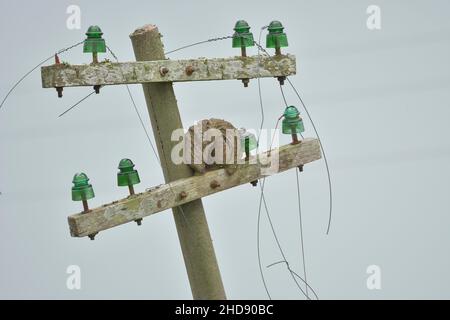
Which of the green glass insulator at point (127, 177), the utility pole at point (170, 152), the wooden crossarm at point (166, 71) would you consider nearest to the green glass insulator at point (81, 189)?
the utility pole at point (170, 152)

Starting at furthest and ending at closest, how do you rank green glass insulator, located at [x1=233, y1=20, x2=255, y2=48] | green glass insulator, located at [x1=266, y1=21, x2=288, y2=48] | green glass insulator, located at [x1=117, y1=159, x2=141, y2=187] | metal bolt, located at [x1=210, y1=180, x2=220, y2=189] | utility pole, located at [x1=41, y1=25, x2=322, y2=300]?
1. green glass insulator, located at [x1=266, y1=21, x2=288, y2=48]
2. green glass insulator, located at [x1=233, y1=20, x2=255, y2=48]
3. metal bolt, located at [x1=210, y1=180, x2=220, y2=189]
4. green glass insulator, located at [x1=117, y1=159, x2=141, y2=187]
5. utility pole, located at [x1=41, y1=25, x2=322, y2=300]

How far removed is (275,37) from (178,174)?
1.14 meters

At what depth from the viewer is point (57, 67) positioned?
909cm

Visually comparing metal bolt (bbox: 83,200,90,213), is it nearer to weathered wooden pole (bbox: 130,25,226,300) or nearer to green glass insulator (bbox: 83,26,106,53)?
weathered wooden pole (bbox: 130,25,226,300)

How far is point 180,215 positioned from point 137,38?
120 cm

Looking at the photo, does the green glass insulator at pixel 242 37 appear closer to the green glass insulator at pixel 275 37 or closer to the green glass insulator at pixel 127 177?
the green glass insulator at pixel 275 37

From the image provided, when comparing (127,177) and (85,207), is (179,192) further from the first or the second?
(85,207)

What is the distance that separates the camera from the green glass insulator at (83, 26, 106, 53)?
9.30m

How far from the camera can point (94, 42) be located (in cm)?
931

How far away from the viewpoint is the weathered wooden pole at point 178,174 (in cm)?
965

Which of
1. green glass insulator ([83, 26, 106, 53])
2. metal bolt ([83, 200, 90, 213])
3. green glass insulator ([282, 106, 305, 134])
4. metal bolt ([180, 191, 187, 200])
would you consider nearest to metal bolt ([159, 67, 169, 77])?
green glass insulator ([83, 26, 106, 53])

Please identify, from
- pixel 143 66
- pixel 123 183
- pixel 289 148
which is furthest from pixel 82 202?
pixel 289 148

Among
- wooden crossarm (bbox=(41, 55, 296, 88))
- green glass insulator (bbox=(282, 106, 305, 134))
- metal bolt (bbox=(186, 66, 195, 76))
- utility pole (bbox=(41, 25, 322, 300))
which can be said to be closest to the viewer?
wooden crossarm (bbox=(41, 55, 296, 88))

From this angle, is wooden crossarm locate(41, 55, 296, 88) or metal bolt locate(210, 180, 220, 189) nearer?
wooden crossarm locate(41, 55, 296, 88)
